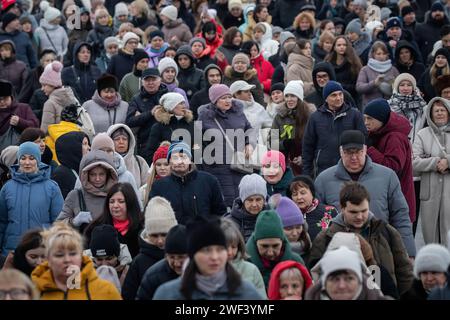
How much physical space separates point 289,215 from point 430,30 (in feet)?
38.8

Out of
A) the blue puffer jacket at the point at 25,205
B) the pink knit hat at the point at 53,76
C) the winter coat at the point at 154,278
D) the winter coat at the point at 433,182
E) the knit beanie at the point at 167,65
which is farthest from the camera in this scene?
the knit beanie at the point at 167,65

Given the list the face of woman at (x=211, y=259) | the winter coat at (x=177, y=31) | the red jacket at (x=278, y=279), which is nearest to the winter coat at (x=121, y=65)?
the winter coat at (x=177, y=31)

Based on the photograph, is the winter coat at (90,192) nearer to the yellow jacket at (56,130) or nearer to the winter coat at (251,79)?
the yellow jacket at (56,130)

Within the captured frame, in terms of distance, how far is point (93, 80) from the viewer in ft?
64.3

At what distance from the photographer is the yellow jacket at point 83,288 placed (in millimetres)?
9602

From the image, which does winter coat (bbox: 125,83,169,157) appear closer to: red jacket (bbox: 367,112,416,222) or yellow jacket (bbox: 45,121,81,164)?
yellow jacket (bbox: 45,121,81,164)

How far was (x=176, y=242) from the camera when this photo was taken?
1009 cm

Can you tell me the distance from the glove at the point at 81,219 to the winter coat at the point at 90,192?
9 centimetres

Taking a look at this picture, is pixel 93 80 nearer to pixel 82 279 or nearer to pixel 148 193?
pixel 148 193

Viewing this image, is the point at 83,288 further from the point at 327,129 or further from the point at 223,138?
the point at 223,138

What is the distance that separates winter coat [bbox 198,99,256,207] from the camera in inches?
601

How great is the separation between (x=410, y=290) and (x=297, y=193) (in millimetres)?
2547

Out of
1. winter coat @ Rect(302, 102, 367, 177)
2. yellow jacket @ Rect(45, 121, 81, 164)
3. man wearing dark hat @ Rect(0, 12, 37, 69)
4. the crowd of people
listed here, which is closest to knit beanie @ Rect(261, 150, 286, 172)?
the crowd of people
